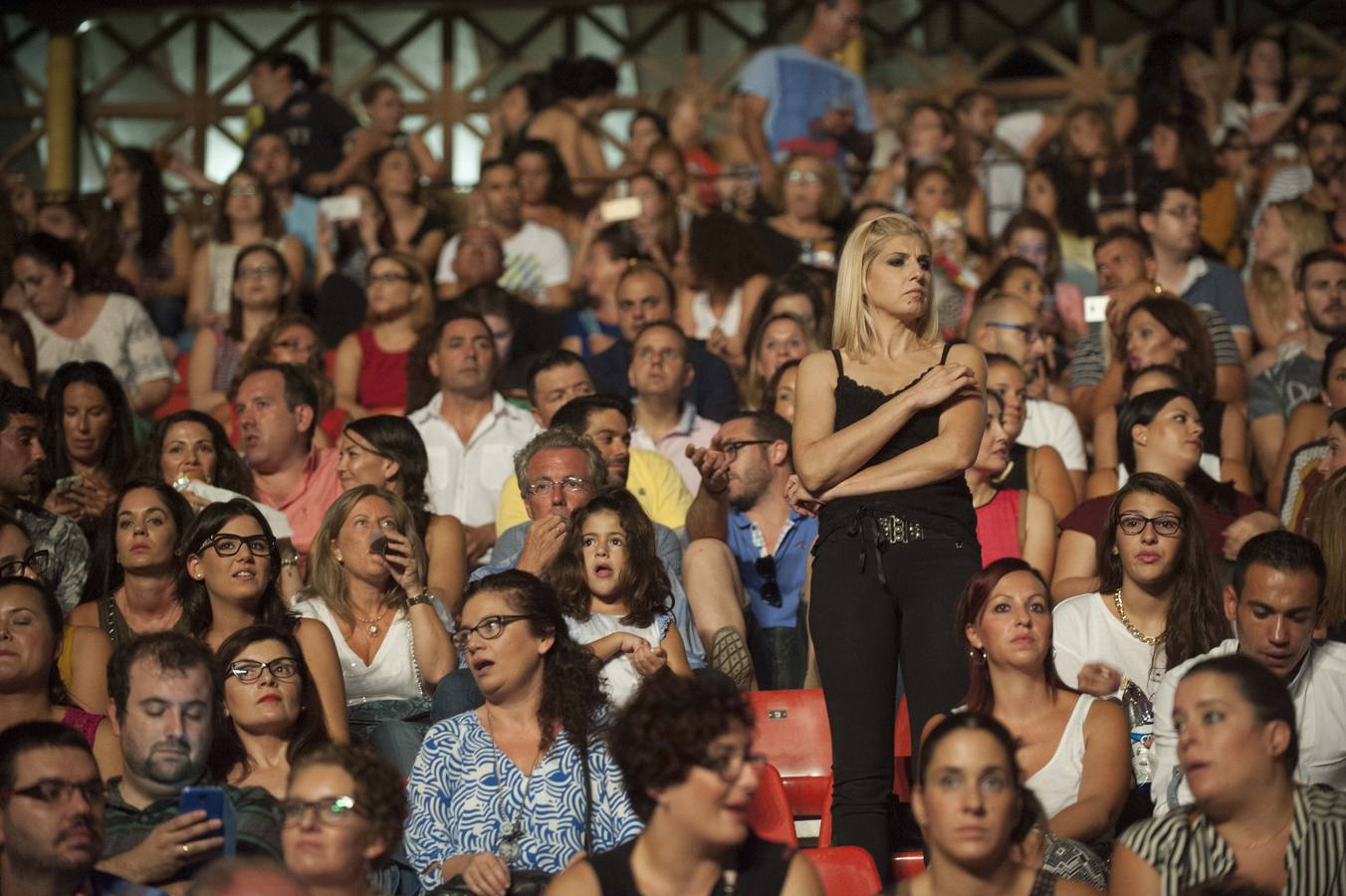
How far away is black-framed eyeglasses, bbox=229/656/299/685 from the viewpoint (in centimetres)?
490

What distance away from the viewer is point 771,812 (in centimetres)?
465

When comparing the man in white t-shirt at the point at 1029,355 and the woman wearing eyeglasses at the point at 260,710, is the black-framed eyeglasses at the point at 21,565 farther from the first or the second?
the man in white t-shirt at the point at 1029,355

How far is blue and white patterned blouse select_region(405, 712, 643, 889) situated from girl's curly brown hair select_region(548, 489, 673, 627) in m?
0.81

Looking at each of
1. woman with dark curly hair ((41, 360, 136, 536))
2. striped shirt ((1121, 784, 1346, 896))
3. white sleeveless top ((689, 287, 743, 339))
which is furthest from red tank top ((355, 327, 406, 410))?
striped shirt ((1121, 784, 1346, 896))

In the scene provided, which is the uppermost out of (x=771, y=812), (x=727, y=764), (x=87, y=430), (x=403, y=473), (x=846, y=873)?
(x=87, y=430)

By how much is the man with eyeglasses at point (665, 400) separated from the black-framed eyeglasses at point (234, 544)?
2.13 meters

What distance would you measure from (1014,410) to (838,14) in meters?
4.64

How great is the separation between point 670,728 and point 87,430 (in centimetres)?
394

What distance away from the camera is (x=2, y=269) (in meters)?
9.51

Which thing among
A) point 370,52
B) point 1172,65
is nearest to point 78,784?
point 1172,65

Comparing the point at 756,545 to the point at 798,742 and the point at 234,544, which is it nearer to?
the point at 798,742

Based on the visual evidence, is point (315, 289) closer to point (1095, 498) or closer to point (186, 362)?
point (186, 362)

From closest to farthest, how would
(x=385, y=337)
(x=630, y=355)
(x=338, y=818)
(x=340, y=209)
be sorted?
1. (x=338, y=818)
2. (x=630, y=355)
3. (x=385, y=337)
4. (x=340, y=209)

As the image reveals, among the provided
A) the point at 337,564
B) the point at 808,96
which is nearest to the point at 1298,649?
the point at 337,564
